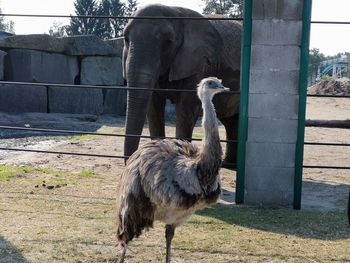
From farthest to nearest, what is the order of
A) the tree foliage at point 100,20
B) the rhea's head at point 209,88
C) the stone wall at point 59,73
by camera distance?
1. the tree foliage at point 100,20
2. the stone wall at point 59,73
3. the rhea's head at point 209,88

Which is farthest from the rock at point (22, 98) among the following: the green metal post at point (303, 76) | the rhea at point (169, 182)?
the rhea at point (169, 182)

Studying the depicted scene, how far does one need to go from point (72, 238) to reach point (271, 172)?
214 cm

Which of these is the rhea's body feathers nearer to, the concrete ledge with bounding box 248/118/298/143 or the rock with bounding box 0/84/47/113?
the concrete ledge with bounding box 248/118/298/143

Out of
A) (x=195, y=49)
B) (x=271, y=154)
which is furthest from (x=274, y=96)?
(x=195, y=49)

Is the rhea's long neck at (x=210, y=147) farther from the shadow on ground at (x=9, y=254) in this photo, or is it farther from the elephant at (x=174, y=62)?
the elephant at (x=174, y=62)

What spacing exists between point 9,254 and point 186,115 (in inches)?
122

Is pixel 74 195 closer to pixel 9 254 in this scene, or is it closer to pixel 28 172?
pixel 28 172

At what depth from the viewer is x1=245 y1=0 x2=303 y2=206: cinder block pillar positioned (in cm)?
577

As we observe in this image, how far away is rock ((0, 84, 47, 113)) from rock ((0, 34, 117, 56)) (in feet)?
4.03

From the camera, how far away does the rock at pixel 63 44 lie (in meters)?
15.2

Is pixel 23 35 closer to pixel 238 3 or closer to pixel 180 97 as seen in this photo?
pixel 180 97

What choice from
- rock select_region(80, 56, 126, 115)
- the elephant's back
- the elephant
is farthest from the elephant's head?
rock select_region(80, 56, 126, 115)

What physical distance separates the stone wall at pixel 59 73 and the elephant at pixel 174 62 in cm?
791

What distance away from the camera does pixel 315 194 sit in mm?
6719
